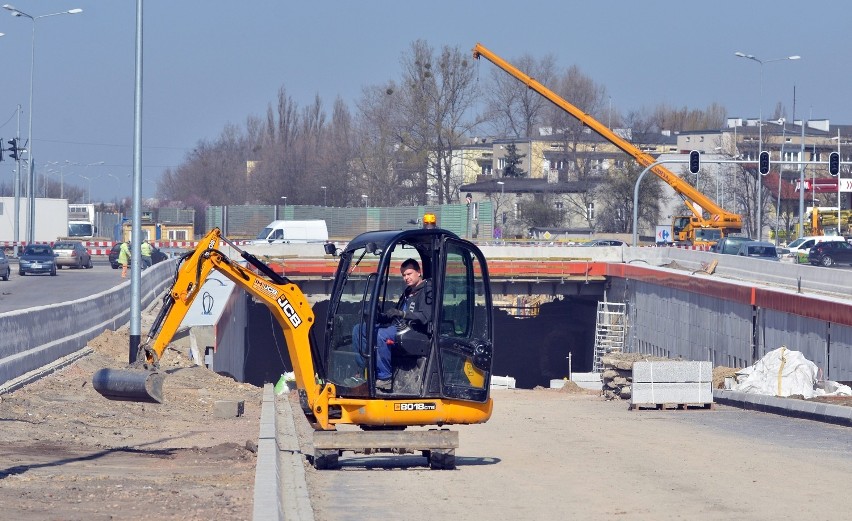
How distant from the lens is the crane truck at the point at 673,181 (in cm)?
6850

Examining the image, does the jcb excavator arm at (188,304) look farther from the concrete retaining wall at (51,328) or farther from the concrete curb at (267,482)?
the concrete retaining wall at (51,328)

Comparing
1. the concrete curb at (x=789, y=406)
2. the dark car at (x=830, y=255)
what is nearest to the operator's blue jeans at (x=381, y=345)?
the concrete curb at (x=789, y=406)

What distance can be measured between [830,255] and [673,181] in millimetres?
12406

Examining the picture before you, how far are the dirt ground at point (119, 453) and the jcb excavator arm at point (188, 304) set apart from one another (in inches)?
32.4

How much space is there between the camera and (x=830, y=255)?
59.4m

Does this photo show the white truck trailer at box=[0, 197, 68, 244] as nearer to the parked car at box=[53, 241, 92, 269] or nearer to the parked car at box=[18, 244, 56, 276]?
the parked car at box=[53, 241, 92, 269]

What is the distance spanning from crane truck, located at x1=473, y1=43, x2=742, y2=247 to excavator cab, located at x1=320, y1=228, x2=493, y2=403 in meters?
56.5

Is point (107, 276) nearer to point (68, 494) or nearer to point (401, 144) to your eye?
point (401, 144)

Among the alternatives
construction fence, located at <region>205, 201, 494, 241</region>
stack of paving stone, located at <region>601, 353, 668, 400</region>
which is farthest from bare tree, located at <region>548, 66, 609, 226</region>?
stack of paving stone, located at <region>601, 353, 668, 400</region>

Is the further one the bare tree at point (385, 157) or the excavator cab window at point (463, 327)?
the bare tree at point (385, 157)

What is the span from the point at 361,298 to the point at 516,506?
10.3ft

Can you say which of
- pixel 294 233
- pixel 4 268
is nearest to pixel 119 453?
pixel 4 268

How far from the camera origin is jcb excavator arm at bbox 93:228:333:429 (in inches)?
479

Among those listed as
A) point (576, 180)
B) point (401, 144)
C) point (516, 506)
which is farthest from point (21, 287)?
point (576, 180)
